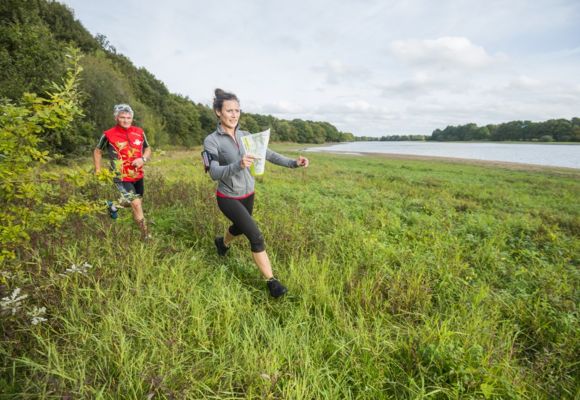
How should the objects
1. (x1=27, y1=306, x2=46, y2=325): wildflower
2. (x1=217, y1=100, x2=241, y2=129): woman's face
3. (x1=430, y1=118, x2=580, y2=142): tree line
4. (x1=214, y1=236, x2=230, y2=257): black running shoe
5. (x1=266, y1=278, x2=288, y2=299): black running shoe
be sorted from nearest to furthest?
1. (x1=27, y1=306, x2=46, y2=325): wildflower
2. (x1=266, y1=278, x2=288, y2=299): black running shoe
3. (x1=217, y1=100, x2=241, y2=129): woman's face
4. (x1=214, y1=236, x2=230, y2=257): black running shoe
5. (x1=430, y1=118, x2=580, y2=142): tree line

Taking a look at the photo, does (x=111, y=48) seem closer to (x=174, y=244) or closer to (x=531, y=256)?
(x=174, y=244)

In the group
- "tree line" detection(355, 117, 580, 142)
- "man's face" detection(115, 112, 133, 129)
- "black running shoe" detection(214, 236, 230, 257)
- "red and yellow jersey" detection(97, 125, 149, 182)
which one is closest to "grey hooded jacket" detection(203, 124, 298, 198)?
"black running shoe" detection(214, 236, 230, 257)

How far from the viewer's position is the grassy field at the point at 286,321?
188 cm

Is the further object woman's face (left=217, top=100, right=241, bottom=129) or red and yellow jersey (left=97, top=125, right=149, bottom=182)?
red and yellow jersey (left=97, top=125, right=149, bottom=182)

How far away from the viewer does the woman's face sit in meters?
3.00

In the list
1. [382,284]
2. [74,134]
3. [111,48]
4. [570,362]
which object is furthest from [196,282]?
[111,48]

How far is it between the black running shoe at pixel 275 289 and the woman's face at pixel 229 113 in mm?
1866

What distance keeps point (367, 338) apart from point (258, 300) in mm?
1228

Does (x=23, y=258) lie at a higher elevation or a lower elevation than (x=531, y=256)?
higher

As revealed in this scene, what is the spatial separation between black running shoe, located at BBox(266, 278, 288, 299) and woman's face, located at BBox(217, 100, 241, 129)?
1.87 m

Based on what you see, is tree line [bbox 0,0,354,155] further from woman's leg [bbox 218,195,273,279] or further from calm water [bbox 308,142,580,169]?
calm water [bbox 308,142,580,169]

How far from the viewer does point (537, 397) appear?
74.6 inches

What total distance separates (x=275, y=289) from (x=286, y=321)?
0.39 meters

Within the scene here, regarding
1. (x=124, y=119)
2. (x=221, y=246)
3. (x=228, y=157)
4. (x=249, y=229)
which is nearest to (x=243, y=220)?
(x=249, y=229)
